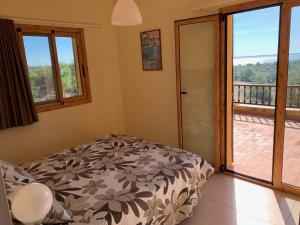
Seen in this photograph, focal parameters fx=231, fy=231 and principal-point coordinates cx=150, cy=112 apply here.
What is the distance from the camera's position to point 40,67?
319cm

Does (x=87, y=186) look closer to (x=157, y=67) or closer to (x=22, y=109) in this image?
(x=22, y=109)

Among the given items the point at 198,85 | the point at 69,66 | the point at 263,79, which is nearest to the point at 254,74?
the point at 263,79

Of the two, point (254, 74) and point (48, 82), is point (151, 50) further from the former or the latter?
point (254, 74)

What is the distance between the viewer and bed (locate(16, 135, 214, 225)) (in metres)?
1.62

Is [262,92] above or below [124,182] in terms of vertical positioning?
above

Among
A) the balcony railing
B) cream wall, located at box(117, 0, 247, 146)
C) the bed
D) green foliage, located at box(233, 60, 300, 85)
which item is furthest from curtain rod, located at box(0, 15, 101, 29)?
the balcony railing

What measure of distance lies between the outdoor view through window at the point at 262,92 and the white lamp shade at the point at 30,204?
2.54m

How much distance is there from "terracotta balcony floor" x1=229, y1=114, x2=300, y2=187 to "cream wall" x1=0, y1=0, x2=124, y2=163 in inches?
86.1

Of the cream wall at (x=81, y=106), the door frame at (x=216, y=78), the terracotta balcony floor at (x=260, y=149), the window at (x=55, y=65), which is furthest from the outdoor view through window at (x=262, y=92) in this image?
the window at (x=55, y=65)

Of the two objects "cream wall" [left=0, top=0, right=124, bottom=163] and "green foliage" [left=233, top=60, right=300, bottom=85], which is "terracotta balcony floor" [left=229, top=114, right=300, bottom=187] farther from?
"cream wall" [left=0, top=0, right=124, bottom=163]

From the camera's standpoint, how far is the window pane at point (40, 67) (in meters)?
3.07

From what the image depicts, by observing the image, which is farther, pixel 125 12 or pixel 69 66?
pixel 69 66

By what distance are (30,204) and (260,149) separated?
3678 mm

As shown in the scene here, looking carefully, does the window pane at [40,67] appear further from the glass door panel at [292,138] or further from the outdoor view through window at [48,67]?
the glass door panel at [292,138]
